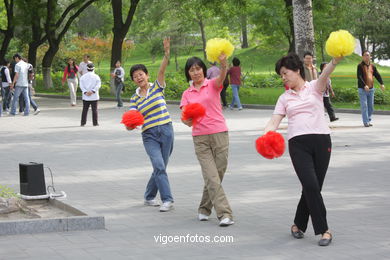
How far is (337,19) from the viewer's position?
4791 cm

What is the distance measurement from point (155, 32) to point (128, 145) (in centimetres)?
6723

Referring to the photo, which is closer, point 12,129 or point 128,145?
point 128,145

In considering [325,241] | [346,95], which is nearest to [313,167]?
[325,241]

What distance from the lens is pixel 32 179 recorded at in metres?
9.72

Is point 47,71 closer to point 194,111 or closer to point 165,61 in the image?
point 165,61

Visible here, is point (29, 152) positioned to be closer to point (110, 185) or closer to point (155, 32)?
point (110, 185)

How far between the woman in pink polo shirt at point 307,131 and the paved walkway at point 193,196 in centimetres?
38

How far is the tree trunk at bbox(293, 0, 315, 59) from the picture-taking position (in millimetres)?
22078

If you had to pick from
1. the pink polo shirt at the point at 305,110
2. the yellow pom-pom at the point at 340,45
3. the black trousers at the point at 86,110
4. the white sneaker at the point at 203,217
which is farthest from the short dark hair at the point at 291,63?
the black trousers at the point at 86,110

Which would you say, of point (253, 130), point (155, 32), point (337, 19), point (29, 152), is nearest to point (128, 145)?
point (29, 152)

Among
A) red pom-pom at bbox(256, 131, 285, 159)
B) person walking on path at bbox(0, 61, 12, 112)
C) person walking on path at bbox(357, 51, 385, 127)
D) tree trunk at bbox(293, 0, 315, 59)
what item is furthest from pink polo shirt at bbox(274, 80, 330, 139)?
person walking on path at bbox(0, 61, 12, 112)

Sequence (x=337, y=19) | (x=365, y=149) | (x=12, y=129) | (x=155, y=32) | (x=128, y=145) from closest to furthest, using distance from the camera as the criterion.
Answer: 1. (x=365, y=149)
2. (x=128, y=145)
3. (x=12, y=129)
4. (x=337, y=19)
5. (x=155, y=32)

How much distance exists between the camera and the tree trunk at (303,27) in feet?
72.4

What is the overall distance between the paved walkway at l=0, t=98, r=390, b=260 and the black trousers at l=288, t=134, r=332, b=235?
0.87 feet
